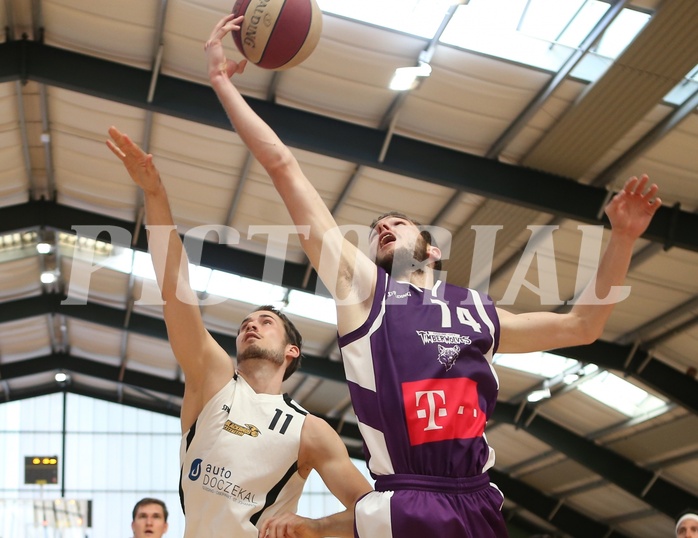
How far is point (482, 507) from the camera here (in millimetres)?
2885

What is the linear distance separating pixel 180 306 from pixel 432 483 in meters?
1.91

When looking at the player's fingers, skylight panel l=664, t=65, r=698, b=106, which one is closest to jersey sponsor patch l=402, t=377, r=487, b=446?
the player's fingers

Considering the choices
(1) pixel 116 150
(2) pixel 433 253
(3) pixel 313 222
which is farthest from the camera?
(1) pixel 116 150

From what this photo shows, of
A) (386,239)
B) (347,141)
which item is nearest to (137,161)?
(386,239)

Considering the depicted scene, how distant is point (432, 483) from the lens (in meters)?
2.87

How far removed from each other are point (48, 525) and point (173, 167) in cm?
710

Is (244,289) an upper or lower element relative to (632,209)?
upper

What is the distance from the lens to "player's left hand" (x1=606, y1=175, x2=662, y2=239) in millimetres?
3402

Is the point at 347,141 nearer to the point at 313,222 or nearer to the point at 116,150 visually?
the point at 116,150

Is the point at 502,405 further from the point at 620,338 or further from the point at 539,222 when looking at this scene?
the point at 539,222

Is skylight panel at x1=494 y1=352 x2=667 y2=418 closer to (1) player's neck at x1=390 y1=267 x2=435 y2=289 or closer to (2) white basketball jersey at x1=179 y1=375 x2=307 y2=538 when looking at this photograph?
(2) white basketball jersey at x1=179 y1=375 x2=307 y2=538

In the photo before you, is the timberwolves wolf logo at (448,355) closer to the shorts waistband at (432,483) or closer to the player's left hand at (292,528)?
the shorts waistband at (432,483)

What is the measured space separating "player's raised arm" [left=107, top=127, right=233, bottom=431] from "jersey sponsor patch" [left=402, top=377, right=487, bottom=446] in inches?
64.3

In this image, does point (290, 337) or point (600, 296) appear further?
point (290, 337)
